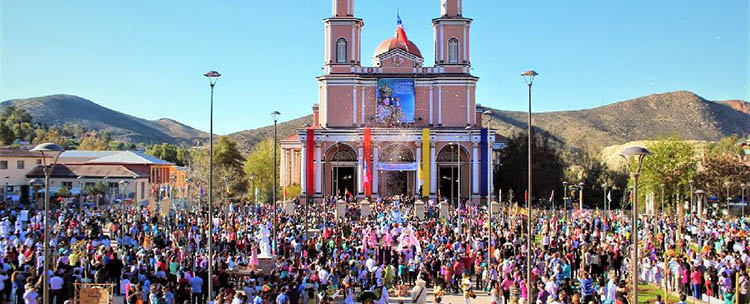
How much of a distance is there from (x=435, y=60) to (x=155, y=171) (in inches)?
1211

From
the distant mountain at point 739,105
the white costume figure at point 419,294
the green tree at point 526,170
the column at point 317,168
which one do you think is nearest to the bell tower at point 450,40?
the green tree at point 526,170

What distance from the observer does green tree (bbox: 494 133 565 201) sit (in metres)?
64.6

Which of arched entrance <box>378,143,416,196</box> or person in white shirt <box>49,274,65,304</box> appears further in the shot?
arched entrance <box>378,143,416,196</box>

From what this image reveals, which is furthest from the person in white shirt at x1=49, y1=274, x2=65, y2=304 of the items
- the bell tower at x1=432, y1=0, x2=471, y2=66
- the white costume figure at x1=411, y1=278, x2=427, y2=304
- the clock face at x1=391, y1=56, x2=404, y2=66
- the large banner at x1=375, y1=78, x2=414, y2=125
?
the bell tower at x1=432, y1=0, x2=471, y2=66

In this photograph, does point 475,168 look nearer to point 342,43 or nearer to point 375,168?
point 375,168

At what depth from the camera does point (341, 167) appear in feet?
208

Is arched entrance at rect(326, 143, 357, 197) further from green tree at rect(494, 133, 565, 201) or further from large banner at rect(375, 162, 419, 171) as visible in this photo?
green tree at rect(494, 133, 565, 201)

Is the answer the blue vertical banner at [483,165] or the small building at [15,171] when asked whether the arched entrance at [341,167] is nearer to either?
the blue vertical banner at [483,165]

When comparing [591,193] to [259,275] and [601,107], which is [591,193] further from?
[601,107]

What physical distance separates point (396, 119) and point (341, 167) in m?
6.18

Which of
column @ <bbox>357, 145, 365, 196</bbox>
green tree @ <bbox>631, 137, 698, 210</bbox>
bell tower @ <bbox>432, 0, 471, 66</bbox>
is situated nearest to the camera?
green tree @ <bbox>631, 137, 698, 210</bbox>

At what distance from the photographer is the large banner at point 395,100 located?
63.0 metres

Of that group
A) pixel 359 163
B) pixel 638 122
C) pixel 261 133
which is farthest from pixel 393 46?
pixel 261 133

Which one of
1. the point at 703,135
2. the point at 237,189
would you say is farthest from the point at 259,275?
the point at 703,135
